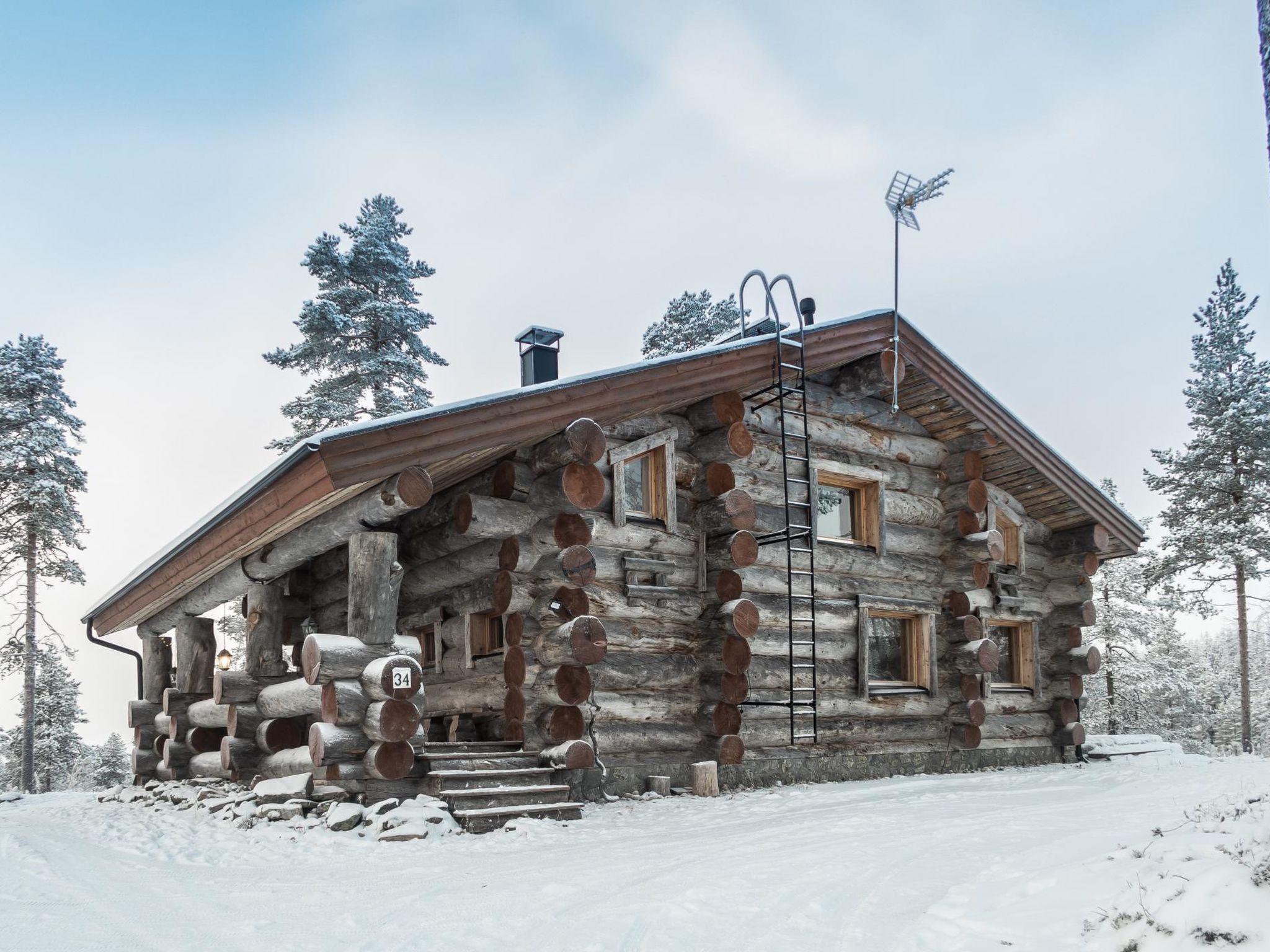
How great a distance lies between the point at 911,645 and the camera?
14602 mm

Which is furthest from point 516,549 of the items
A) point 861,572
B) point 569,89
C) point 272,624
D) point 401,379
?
point 401,379

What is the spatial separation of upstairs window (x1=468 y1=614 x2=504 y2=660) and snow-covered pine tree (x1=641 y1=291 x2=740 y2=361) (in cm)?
1953

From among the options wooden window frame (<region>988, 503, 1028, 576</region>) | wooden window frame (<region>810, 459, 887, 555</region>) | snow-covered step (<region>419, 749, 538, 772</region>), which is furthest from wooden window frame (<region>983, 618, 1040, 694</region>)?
snow-covered step (<region>419, 749, 538, 772</region>)

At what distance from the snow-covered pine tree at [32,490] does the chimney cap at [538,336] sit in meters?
14.2

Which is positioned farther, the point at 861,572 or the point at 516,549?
the point at 861,572

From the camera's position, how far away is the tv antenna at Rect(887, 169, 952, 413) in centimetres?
1353

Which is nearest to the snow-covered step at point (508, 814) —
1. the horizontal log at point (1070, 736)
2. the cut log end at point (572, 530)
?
the cut log end at point (572, 530)

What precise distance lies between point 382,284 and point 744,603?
55.1ft

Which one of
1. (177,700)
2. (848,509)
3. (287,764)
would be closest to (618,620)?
(287,764)

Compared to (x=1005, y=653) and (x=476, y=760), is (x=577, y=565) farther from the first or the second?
(x=1005, y=653)

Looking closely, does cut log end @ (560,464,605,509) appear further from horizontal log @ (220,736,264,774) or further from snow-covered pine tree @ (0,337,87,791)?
snow-covered pine tree @ (0,337,87,791)

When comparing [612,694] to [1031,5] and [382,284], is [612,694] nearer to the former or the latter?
[1031,5]

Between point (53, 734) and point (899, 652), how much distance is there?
21.0 metres

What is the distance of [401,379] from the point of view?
24547mm
